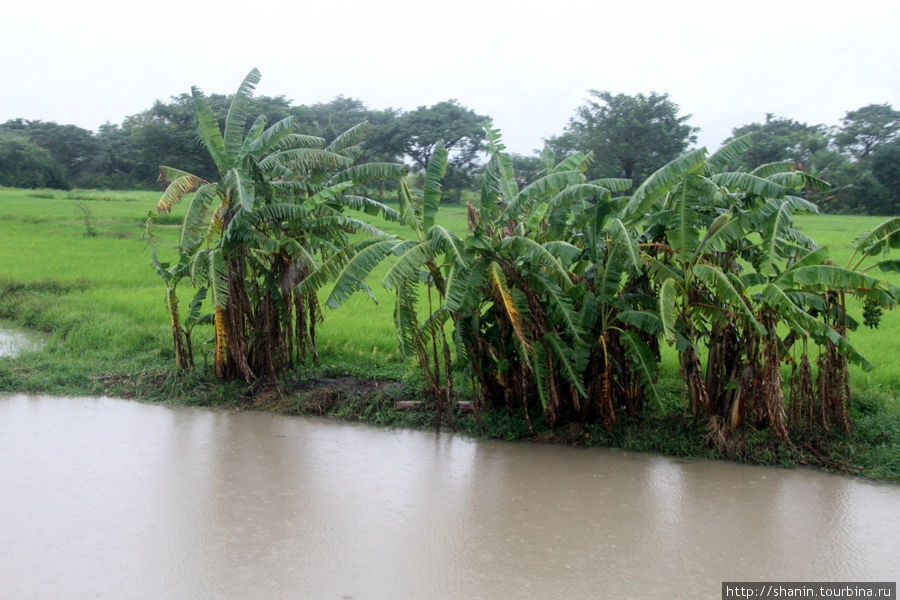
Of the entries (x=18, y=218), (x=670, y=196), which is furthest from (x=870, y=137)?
(x=18, y=218)

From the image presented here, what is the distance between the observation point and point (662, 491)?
16.7ft

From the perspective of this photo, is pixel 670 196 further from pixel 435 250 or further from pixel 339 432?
pixel 339 432

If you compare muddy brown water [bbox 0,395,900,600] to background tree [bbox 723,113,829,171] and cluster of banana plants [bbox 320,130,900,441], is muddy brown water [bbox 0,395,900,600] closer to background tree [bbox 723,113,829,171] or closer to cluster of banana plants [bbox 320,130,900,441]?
cluster of banana plants [bbox 320,130,900,441]

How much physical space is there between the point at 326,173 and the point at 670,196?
357 cm

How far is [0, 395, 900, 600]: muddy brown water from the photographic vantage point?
3.91 meters

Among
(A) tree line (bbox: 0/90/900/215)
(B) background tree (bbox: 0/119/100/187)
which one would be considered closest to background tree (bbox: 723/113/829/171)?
(A) tree line (bbox: 0/90/900/215)

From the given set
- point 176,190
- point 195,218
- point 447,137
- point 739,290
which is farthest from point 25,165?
point 739,290

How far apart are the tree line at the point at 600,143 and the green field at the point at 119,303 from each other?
2.61 metres

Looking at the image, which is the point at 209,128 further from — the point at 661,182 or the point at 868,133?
the point at 868,133

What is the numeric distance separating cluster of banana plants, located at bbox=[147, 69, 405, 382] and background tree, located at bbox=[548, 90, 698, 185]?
14580 mm

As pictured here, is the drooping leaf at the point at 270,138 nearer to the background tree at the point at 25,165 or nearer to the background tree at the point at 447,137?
the background tree at the point at 447,137

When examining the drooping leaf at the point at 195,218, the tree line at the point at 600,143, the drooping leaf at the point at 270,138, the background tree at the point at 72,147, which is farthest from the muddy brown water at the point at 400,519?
the background tree at the point at 72,147

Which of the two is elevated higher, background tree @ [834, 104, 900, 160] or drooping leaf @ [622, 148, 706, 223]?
background tree @ [834, 104, 900, 160]

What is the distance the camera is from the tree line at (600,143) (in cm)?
2111
